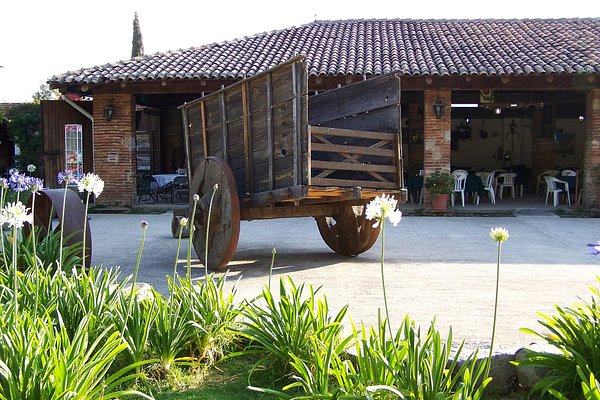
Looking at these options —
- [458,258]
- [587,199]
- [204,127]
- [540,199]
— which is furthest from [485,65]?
[204,127]

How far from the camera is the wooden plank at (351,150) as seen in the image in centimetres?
659

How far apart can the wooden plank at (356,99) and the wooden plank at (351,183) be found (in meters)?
0.85

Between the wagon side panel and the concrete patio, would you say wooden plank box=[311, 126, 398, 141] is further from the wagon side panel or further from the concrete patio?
the concrete patio

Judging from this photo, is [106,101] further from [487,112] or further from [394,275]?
[487,112]

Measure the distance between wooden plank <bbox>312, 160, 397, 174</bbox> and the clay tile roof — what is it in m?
7.91

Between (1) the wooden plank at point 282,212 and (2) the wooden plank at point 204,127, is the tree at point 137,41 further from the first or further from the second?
(1) the wooden plank at point 282,212

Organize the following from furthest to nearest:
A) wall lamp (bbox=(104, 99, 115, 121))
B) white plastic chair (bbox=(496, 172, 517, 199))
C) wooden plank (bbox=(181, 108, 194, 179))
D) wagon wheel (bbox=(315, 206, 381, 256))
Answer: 1. white plastic chair (bbox=(496, 172, 517, 199))
2. wall lamp (bbox=(104, 99, 115, 121))
3. wooden plank (bbox=(181, 108, 194, 179))
4. wagon wheel (bbox=(315, 206, 381, 256))

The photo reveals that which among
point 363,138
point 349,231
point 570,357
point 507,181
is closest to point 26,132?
point 507,181

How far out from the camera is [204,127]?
7758mm

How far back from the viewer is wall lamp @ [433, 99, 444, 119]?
15.5 meters

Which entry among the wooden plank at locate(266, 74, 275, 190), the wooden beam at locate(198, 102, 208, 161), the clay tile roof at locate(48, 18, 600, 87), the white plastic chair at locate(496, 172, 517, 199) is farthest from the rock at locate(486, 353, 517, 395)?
the white plastic chair at locate(496, 172, 517, 199)

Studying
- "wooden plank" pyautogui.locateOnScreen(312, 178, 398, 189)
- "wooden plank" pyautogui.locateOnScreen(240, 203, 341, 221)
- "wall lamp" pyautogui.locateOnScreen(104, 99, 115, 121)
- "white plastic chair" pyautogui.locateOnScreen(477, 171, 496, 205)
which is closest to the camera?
"wooden plank" pyautogui.locateOnScreen(312, 178, 398, 189)

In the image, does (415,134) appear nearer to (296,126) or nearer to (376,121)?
(376,121)

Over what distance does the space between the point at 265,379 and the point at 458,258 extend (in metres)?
5.28
